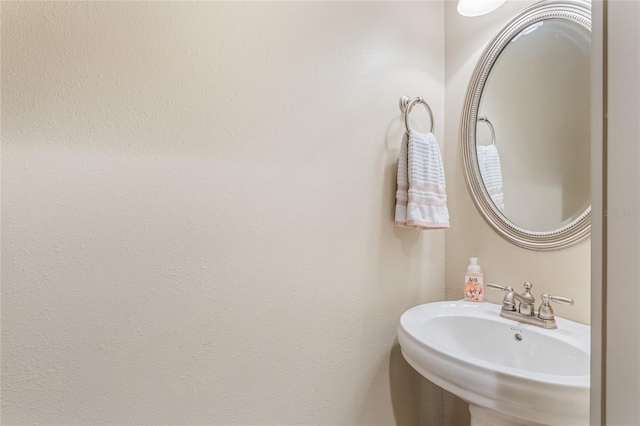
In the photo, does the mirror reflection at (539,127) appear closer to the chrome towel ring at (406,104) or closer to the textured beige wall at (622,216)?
the chrome towel ring at (406,104)

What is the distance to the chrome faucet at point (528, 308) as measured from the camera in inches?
37.2

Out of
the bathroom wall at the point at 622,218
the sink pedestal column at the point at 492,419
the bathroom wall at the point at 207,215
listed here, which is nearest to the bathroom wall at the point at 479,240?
the bathroom wall at the point at 207,215

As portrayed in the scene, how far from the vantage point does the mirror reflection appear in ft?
3.24

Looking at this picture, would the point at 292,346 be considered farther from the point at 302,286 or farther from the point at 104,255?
the point at 104,255

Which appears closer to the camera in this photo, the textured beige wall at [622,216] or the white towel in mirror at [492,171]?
the textured beige wall at [622,216]

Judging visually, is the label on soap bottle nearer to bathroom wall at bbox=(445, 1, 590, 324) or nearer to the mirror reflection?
bathroom wall at bbox=(445, 1, 590, 324)

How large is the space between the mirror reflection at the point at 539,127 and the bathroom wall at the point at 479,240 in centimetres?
9

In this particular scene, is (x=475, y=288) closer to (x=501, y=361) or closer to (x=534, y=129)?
(x=501, y=361)

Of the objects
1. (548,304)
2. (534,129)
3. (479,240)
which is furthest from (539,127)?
(548,304)

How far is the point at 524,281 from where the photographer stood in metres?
1.10

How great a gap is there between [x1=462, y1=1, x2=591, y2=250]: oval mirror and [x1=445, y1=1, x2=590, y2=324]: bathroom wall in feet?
0.13

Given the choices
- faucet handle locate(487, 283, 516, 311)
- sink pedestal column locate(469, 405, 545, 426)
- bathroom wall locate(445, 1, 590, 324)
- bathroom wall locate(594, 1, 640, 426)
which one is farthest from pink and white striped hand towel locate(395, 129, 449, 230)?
bathroom wall locate(594, 1, 640, 426)

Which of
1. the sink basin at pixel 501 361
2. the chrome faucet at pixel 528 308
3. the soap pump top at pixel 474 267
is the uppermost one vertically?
the soap pump top at pixel 474 267

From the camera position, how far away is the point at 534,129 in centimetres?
111
